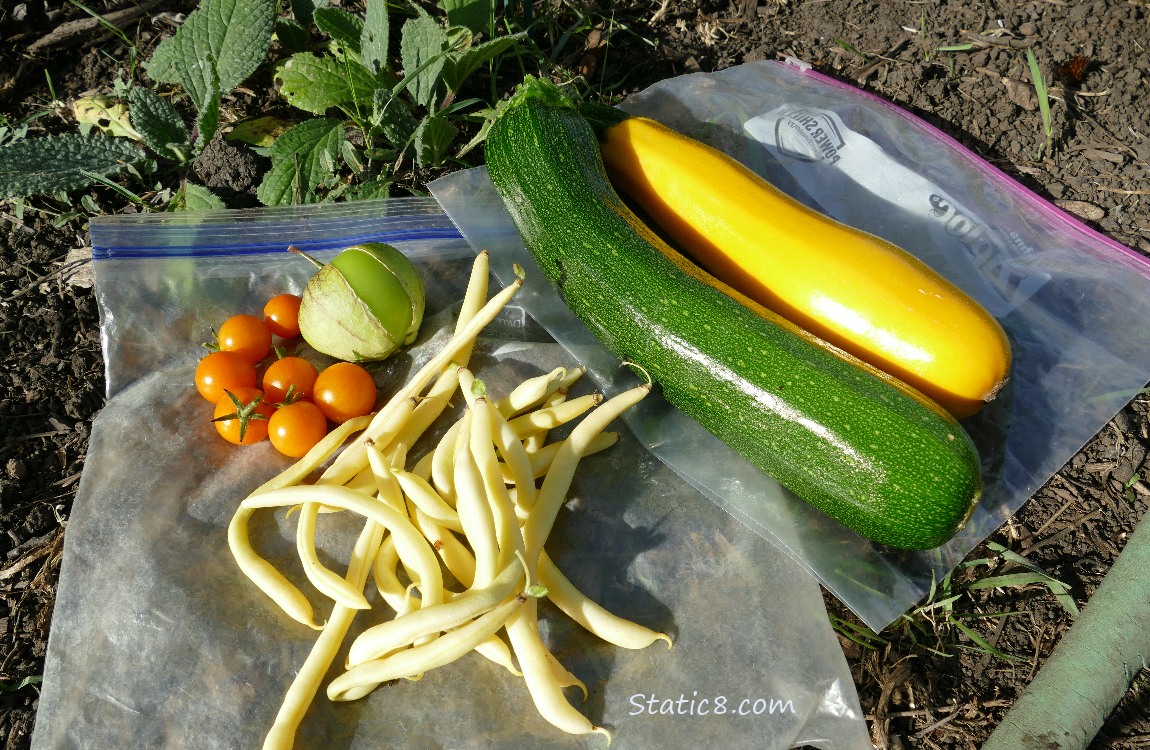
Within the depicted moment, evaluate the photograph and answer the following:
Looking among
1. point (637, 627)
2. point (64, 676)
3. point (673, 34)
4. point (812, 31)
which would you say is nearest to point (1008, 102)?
point (812, 31)

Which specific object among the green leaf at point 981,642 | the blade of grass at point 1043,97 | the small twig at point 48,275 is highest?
the blade of grass at point 1043,97

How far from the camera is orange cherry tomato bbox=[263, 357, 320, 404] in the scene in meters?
3.05

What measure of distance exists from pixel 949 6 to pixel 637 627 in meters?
3.65

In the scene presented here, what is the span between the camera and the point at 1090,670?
2.74 m

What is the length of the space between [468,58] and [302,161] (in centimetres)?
81

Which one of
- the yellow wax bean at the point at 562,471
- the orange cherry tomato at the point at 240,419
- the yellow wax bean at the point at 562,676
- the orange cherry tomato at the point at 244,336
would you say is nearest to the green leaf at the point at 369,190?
the orange cherry tomato at the point at 244,336

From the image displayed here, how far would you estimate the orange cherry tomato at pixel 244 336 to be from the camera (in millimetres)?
3121

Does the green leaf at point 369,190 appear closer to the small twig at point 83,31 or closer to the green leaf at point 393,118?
the green leaf at point 393,118

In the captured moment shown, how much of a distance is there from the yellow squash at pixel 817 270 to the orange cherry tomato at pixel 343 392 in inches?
49.9

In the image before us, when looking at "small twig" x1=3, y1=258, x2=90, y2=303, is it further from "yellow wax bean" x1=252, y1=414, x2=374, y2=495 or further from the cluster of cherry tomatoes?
"yellow wax bean" x1=252, y1=414, x2=374, y2=495

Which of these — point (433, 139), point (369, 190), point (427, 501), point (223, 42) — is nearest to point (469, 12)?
point (433, 139)

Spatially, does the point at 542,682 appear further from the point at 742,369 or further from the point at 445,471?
the point at 742,369

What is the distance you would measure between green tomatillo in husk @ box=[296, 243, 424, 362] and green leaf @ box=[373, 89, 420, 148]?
741 millimetres

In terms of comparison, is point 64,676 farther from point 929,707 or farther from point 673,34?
point 673,34
